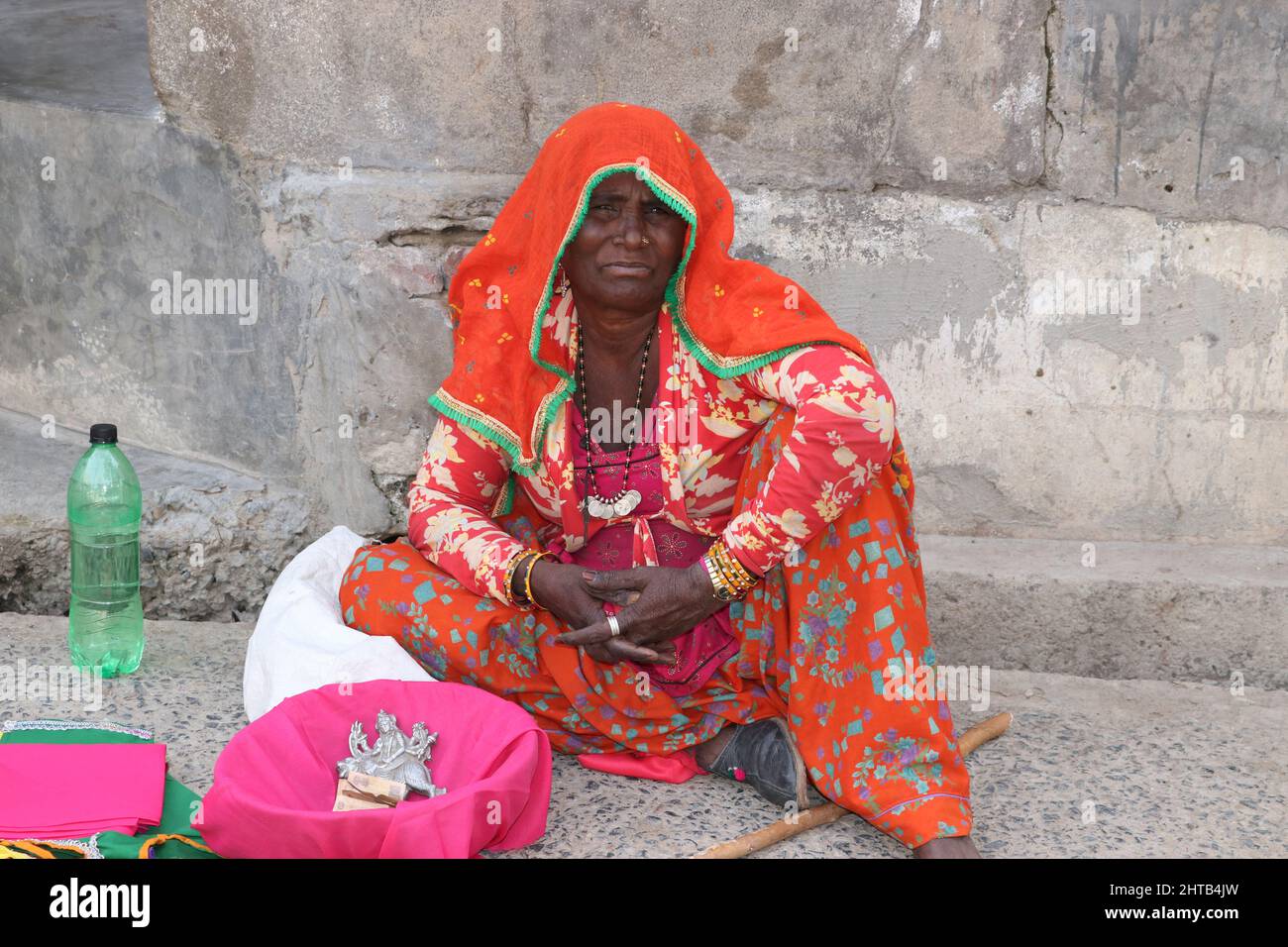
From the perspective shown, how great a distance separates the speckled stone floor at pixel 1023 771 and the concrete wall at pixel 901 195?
485 mm

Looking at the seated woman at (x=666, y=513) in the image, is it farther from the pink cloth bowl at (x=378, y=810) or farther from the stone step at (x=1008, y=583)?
the stone step at (x=1008, y=583)

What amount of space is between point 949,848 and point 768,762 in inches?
15.6

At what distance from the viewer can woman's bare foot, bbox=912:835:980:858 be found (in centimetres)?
237

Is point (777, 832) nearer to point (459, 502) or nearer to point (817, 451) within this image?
point (817, 451)

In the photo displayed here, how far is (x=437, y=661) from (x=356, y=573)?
0.28 meters

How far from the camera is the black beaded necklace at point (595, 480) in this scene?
Result: 8.93ft

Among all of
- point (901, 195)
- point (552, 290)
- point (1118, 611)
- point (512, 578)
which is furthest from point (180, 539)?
point (1118, 611)

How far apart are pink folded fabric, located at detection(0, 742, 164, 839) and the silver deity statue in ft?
1.17

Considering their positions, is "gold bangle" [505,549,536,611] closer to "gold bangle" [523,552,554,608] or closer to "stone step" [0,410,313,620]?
"gold bangle" [523,552,554,608]

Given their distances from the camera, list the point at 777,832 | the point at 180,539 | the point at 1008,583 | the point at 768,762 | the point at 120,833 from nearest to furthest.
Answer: the point at 120,833
the point at 777,832
the point at 768,762
the point at 1008,583
the point at 180,539

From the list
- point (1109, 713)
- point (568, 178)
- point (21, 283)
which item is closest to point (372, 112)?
point (568, 178)

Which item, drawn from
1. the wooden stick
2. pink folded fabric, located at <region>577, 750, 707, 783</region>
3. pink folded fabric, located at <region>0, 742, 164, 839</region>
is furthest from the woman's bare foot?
pink folded fabric, located at <region>0, 742, 164, 839</region>

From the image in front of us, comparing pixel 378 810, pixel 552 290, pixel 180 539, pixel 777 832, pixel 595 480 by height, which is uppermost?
pixel 552 290

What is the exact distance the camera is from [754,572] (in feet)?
8.16
